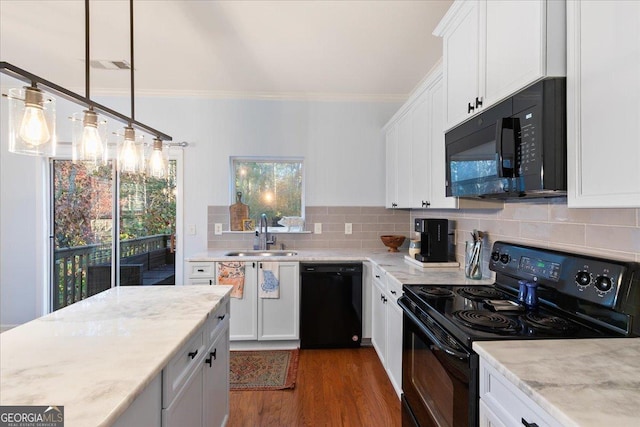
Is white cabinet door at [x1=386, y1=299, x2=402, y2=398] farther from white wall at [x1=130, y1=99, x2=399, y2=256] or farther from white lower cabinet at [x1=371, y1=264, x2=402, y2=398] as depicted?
white wall at [x1=130, y1=99, x2=399, y2=256]

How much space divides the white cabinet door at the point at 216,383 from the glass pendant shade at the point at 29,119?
3.57ft

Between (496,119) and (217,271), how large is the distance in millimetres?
2507

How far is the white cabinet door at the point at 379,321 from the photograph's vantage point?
8.08 ft

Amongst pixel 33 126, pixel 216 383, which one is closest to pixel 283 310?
pixel 216 383

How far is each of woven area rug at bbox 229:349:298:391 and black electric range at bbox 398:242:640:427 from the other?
43.0 inches

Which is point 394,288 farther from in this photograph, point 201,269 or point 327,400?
point 201,269

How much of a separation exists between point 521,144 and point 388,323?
1549mm

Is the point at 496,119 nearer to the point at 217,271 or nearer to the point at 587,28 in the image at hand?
the point at 587,28

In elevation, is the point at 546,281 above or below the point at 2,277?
above

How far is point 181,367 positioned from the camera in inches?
46.4

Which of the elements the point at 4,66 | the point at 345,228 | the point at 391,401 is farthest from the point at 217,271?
the point at 4,66

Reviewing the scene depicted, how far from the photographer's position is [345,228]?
3.62 m

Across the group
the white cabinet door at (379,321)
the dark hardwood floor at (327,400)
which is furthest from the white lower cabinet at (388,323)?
the dark hardwood floor at (327,400)

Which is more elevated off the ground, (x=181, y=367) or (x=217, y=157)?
(x=217, y=157)
